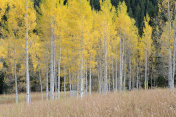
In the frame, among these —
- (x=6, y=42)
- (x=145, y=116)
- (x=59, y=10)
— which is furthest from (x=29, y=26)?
(x=145, y=116)

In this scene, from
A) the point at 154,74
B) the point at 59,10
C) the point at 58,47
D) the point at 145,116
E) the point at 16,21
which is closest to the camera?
the point at 145,116

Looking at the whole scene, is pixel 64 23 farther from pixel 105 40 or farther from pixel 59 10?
pixel 105 40

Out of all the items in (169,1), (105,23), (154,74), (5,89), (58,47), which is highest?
(169,1)

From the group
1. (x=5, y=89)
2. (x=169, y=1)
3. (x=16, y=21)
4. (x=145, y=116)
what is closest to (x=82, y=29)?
(x=16, y=21)

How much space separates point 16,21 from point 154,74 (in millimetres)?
26169

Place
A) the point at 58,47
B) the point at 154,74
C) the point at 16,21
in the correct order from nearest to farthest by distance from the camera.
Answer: the point at 16,21, the point at 58,47, the point at 154,74

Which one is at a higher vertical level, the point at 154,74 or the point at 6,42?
the point at 6,42

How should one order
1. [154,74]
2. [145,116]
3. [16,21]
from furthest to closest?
[154,74] < [16,21] < [145,116]

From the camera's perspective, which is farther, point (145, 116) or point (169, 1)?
point (169, 1)

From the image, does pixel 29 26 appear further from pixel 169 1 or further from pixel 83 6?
pixel 169 1

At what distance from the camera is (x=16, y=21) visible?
10.4 metres

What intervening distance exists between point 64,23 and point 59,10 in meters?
1.17

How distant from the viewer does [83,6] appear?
1266 cm

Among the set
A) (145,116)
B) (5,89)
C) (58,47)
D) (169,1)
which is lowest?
(5,89)
